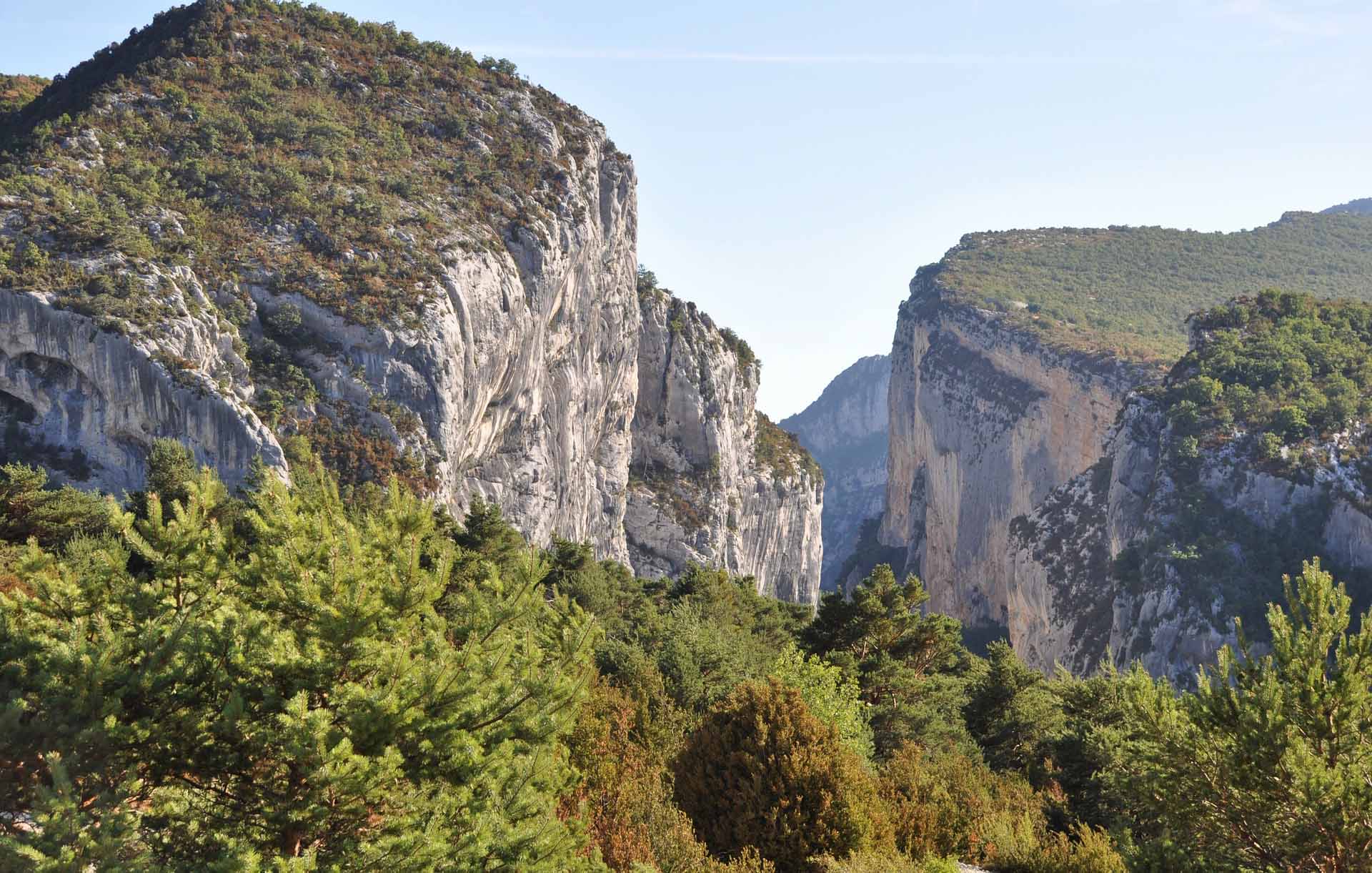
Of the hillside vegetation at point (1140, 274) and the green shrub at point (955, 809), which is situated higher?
the hillside vegetation at point (1140, 274)

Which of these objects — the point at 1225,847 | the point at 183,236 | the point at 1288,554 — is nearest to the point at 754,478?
the point at 1288,554

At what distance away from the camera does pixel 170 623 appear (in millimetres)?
8016

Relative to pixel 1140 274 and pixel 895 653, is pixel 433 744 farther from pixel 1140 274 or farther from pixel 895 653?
pixel 1140 274

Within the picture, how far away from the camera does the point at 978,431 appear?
9812 centimetres

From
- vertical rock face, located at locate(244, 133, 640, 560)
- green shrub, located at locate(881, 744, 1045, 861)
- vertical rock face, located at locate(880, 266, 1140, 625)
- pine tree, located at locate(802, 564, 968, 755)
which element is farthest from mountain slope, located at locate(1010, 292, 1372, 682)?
vertical rock face, located at locate(244, 133, 640, 560)

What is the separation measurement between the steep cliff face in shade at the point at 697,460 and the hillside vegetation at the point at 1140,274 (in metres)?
31.0

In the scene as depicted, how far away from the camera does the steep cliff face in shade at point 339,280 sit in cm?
3459

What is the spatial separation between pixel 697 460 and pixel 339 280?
3754 cm

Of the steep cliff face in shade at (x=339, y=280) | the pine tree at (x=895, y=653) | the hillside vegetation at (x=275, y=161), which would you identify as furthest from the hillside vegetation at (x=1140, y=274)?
the pine tree at (x=895, y=653)

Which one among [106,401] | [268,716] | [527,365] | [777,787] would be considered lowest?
[777,787]

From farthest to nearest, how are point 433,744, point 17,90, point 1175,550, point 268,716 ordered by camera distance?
point 17,90, point 1175,550, point 433,744, point 268,716

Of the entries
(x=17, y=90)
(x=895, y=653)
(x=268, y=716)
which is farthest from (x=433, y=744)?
(x=17, y=90)

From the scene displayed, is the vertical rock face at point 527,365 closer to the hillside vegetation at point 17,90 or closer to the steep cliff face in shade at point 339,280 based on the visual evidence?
the steep cliff face in shade at point 339,280

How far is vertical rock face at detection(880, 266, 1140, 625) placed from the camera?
286 feet
